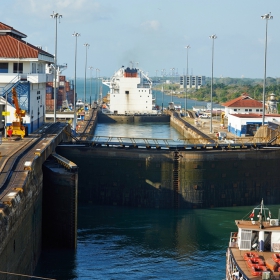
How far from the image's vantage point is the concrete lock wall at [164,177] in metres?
42.7

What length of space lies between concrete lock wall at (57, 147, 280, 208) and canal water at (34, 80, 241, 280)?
2.85ft

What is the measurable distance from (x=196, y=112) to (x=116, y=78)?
1353 centimetres

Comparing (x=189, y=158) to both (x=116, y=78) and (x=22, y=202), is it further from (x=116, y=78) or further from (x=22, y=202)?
(x=116, y=78)

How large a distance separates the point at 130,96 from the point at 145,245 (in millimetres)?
72042

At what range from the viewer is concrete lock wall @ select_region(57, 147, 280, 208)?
140 feet

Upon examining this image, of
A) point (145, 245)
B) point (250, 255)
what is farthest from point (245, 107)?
point (250, 255)

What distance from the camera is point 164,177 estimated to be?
Answer: 141ft

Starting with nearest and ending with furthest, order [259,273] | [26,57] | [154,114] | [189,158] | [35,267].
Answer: [259,273]
[35,267]
[189,158]
[26,57]
[154,114]

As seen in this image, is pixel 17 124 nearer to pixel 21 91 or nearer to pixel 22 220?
pixel 21 91

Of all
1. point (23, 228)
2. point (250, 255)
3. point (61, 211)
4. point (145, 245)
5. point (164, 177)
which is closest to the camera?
point (250, 255)

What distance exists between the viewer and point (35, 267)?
98.0 ft

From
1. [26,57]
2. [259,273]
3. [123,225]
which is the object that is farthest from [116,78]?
[259,273]

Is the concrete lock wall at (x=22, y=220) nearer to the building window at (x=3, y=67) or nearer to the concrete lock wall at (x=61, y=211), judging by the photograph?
the concrete lock wall at (x=61, y=211)

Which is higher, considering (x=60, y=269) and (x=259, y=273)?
(x=259, y=273)
